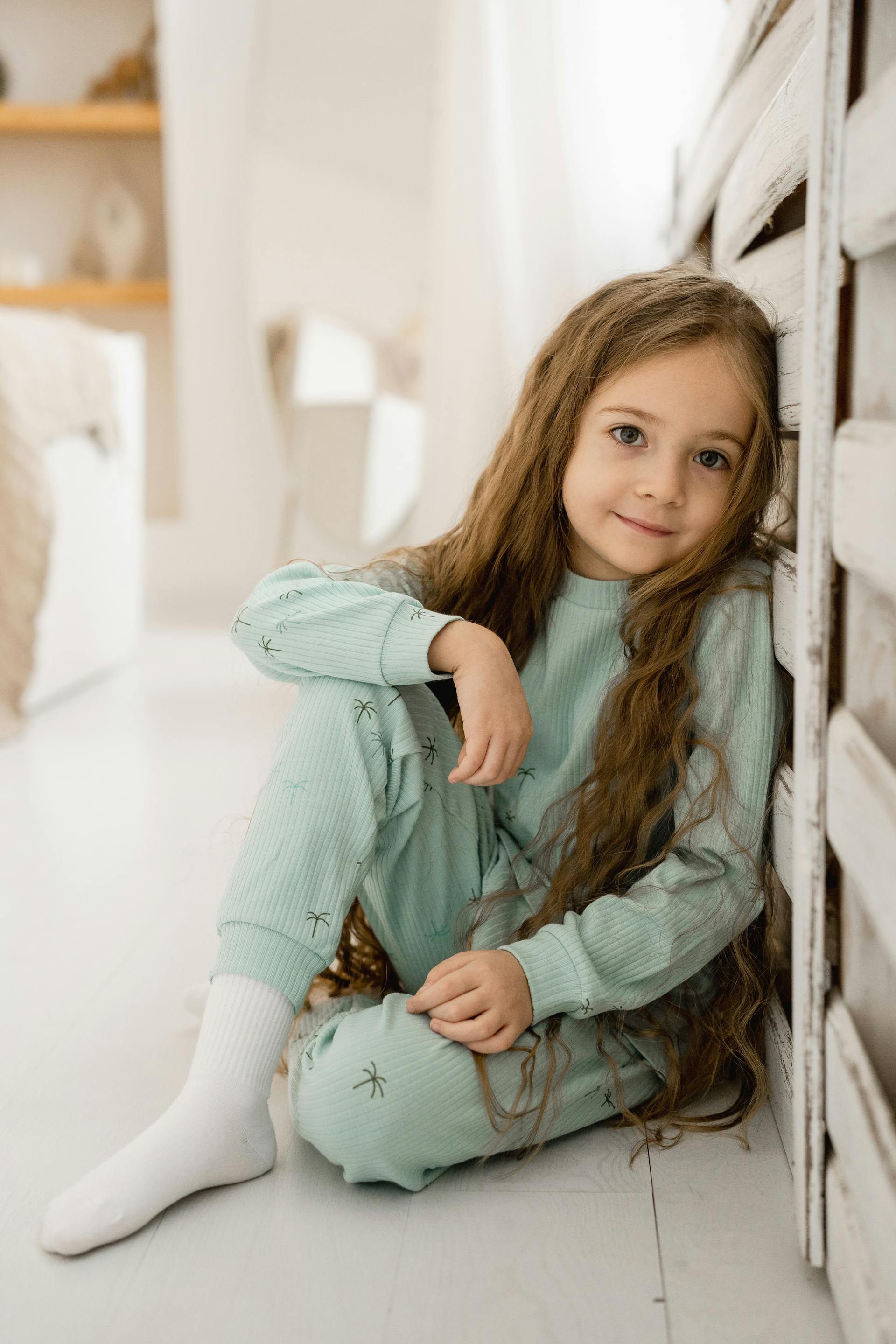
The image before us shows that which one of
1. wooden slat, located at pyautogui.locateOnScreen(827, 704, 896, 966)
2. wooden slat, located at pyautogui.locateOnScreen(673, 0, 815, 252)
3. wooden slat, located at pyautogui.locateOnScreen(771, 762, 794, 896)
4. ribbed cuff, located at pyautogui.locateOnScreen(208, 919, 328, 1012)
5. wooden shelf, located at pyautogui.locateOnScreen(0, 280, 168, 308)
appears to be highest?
wooden shelf, located at pyautogui.locateOnScreen(0, 280, 168, 308)

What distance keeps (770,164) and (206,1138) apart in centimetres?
71

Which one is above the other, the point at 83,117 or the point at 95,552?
the point at 83,117

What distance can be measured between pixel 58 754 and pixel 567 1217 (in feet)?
4.47

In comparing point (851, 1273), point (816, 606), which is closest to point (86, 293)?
point (816, 606)

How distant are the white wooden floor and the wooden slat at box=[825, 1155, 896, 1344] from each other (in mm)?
27

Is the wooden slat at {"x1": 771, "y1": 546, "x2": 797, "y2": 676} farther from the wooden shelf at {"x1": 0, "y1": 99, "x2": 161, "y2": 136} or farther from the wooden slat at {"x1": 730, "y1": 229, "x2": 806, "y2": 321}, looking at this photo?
the wooden shelf at {"x1": 0, "y1": 99, "x2": 161, "y2": 136}

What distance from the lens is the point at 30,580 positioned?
1.98 m

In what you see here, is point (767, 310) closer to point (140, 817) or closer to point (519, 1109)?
point (519, 1109)

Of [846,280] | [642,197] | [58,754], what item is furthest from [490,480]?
[58,754]

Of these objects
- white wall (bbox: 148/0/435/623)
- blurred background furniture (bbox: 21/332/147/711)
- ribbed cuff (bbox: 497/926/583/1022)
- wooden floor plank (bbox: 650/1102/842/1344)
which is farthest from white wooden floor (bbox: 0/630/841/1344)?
white wall (bbox: 148/0/435/623)

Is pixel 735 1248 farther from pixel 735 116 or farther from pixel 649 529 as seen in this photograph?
pixel 735 116

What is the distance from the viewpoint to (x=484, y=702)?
30.5 inches

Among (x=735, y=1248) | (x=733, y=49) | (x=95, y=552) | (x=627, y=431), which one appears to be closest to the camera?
(x=735, y=1248)

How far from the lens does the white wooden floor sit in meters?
0.61
